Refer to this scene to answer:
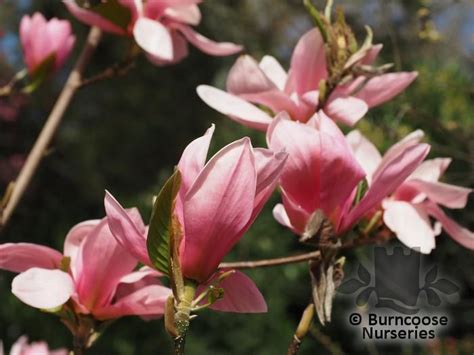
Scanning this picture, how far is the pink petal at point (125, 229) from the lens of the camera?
17.3 inches

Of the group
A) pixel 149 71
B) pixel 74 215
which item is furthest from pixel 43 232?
pixel 149 71

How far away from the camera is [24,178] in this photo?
29.9 inches

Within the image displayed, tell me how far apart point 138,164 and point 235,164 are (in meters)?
4.58

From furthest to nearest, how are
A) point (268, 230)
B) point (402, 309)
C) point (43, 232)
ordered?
point (43, 232), point (268, 230), point (402, 309)

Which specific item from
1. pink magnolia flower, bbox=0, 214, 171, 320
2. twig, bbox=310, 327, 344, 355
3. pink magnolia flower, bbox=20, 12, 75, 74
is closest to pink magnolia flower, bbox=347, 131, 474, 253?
pink magnolia flower, bbox=0, 214, 171, 320

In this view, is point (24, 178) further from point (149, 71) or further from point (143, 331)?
point (149, 71)

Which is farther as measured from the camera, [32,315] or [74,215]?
[74,215]

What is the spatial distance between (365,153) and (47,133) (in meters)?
0.37

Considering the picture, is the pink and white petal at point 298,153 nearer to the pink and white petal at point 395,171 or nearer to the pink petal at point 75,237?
the pink and white petal at point 395,171

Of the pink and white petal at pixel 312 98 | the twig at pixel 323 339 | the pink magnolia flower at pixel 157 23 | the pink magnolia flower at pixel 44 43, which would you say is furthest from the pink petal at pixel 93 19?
the twig at pixel 323 339

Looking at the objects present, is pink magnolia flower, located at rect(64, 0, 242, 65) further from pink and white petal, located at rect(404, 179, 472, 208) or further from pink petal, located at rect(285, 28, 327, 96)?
pink and white petal, located at rect(404, 179, 472, 208)

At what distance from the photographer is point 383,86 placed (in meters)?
0.63

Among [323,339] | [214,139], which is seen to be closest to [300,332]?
[323,339]

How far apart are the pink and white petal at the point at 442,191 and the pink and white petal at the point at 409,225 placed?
0.02 meters
